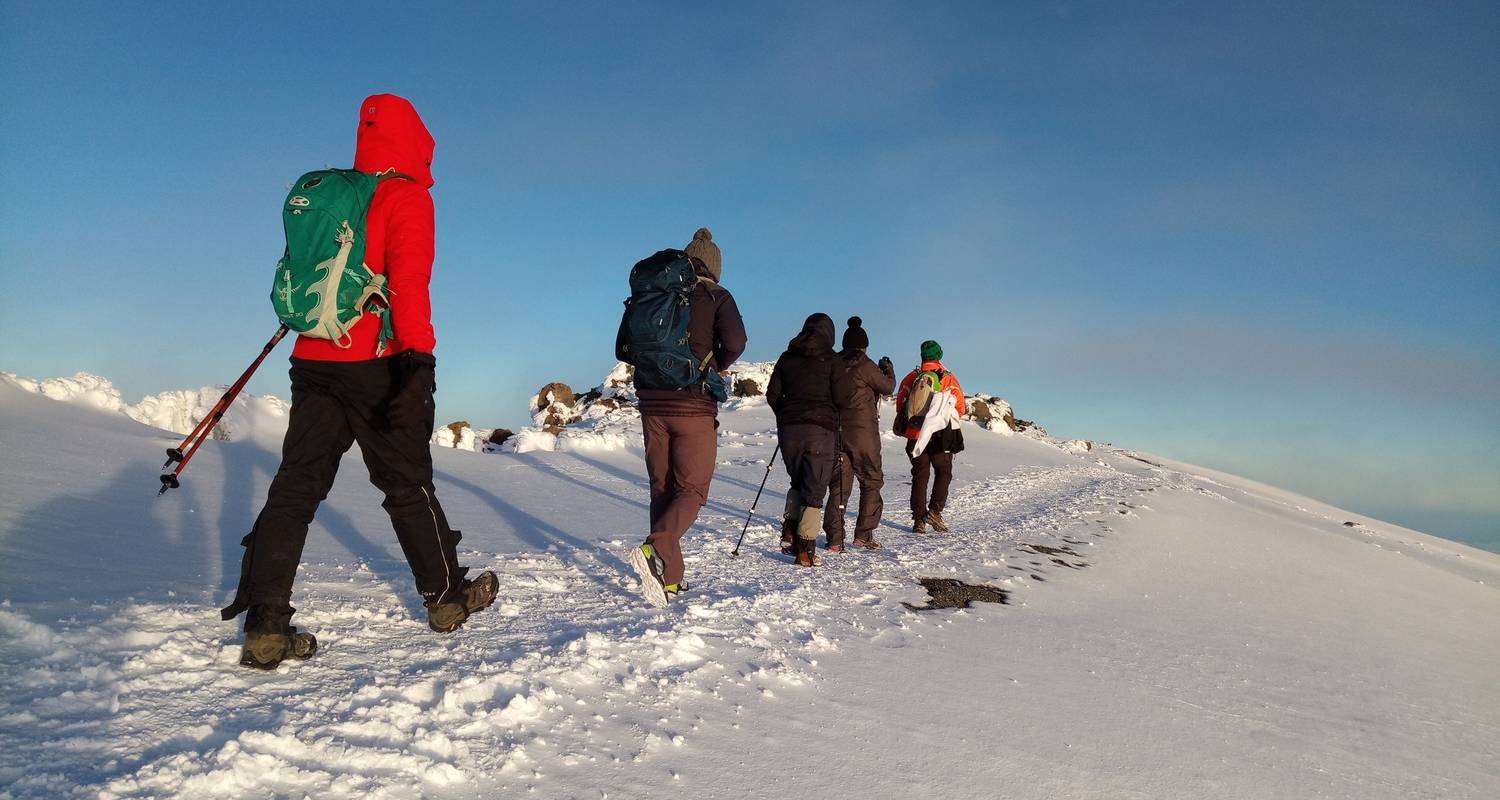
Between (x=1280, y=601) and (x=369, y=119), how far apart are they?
27.4 feet

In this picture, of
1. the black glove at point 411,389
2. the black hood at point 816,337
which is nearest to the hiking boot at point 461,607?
the black glove at point 411,389

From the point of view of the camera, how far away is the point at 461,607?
3.22 metres

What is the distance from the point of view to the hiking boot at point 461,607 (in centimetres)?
317

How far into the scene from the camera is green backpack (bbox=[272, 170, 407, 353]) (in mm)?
2727

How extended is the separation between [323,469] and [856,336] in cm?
548

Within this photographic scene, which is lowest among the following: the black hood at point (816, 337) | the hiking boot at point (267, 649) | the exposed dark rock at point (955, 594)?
the hiking boot at point (267, 649)

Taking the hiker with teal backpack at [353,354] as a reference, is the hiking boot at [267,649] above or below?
below

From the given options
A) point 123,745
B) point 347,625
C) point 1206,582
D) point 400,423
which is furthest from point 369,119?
point 1206,582

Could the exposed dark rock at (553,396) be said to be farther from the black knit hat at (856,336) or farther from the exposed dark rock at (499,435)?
the black knit hat at (856,336)

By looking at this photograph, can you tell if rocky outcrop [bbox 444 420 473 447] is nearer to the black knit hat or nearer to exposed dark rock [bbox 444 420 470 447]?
exposed dark rock [bbox 444 420 470 447]

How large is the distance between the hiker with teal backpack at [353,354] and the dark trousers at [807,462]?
3810 millimetres

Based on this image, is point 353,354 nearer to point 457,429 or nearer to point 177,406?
point 177,406

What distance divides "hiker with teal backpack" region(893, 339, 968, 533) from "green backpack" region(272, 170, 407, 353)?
6.79m

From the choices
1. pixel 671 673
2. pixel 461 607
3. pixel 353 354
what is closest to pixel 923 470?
pixel 671 673
